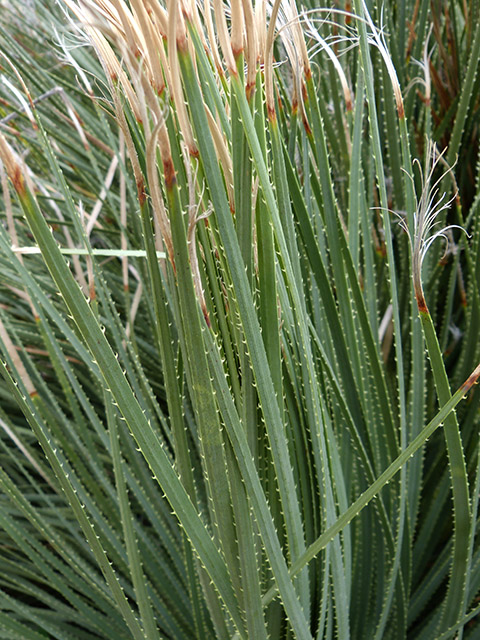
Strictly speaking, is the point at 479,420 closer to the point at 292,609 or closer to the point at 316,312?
the point at 316,312

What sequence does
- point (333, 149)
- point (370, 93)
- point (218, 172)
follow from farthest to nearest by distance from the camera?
point (333, 149) → point (370, 93) → point (218, 172)

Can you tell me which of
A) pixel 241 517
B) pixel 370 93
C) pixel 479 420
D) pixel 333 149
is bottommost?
pixel 479 420

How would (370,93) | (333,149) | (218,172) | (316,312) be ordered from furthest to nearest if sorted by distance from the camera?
(333,149), (316,312), (370,93), (218,172)

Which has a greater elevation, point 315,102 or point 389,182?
point 315,102

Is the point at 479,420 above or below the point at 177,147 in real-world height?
below

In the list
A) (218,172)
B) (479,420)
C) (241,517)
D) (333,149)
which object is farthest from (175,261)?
(333,149)

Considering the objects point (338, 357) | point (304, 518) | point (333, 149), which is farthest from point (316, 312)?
point (333, 149)

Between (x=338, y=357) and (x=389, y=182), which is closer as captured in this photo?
(x=338, y=357)

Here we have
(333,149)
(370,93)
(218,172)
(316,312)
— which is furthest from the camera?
(333,149)

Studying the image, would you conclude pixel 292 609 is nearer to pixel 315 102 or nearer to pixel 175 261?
pixel 175 261
